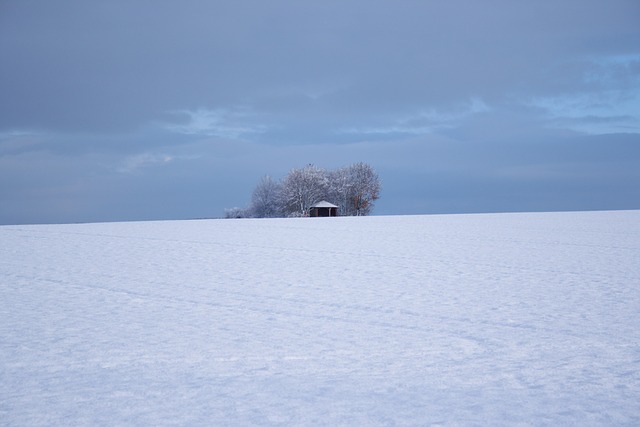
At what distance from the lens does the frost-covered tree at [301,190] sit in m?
56.7

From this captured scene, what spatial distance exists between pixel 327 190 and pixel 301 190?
2.72 meters

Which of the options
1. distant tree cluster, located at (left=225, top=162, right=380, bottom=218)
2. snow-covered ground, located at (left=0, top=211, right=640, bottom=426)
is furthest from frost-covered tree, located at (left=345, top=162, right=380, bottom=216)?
snow-covered ground, located at (left=0, top=211, right=640, bottom=426)

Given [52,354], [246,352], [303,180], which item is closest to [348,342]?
[246,352]

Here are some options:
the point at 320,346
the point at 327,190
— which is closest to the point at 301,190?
the point at 327,190

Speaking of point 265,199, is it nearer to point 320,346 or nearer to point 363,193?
point 363,193

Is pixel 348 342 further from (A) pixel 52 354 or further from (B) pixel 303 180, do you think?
(B) pixel 303 180

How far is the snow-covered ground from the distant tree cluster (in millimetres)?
48750

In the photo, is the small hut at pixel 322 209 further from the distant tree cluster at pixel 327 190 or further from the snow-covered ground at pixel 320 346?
the snow-covered ground at pixel 320 346

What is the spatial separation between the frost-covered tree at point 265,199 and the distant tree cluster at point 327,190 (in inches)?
6.4

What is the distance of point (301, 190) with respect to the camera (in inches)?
2234

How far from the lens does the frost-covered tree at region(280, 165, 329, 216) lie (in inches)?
2232

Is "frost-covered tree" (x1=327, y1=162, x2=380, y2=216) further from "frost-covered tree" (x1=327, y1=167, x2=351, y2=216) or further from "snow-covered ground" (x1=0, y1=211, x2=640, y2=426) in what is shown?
"snow-covered ground" (x1=0, y1=211, x2=640, y2=426)

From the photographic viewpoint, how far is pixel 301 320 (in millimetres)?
4617

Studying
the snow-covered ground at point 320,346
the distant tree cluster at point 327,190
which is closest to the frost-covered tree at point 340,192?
the distant tree cluster at point 327,190
